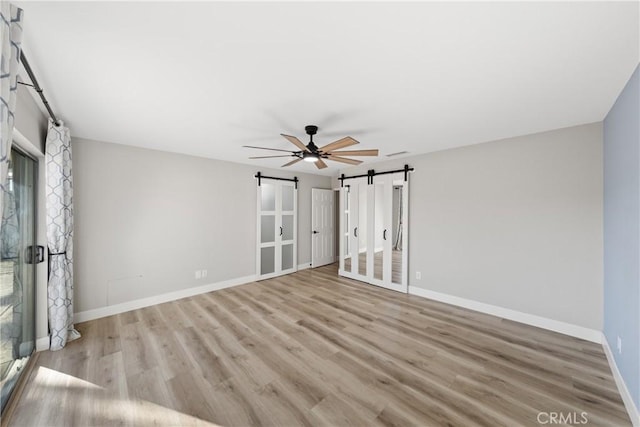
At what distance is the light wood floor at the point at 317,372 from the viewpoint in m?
1.86

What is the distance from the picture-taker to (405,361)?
250 centimetres

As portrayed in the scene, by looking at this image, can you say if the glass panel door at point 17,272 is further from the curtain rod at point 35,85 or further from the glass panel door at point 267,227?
the glass panel door at point 267,227

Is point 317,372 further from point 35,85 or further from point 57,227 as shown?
point 35,85

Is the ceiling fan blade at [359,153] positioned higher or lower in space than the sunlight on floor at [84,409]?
higher

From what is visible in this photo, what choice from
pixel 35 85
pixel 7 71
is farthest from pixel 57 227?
pixel 7 71

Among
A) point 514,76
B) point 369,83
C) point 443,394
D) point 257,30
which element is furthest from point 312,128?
point 443,394

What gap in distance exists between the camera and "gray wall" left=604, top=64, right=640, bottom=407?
6.08 feet

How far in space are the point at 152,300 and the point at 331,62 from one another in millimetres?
4378

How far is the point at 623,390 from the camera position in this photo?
2.02 m

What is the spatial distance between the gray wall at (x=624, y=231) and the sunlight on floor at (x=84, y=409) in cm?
335

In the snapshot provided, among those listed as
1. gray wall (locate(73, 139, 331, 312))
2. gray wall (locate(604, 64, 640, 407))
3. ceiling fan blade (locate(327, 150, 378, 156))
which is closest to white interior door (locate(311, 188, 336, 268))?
gray wall (locate(73, 139, 331, 312))

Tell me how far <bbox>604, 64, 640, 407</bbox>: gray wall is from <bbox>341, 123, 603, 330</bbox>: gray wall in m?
0.21

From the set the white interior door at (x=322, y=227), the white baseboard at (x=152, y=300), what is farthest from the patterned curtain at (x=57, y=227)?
the white interior door at (x=322, y=227)

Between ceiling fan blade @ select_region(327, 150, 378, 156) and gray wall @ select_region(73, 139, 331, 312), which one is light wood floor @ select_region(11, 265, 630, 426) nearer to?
gray wall @ select_region(73, 139, 331, 312)
